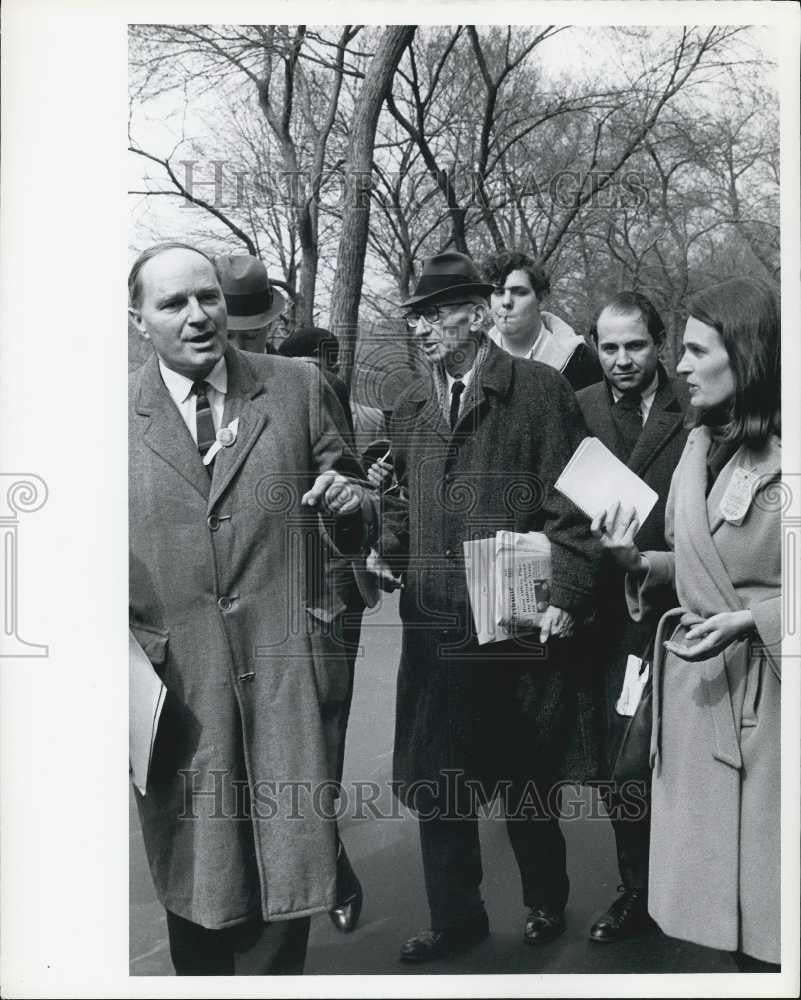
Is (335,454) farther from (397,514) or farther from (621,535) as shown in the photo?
(621,535)

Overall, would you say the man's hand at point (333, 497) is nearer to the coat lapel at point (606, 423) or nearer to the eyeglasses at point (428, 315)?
the eyeglasses at point (428, 315)

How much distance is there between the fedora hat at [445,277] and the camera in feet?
13.4

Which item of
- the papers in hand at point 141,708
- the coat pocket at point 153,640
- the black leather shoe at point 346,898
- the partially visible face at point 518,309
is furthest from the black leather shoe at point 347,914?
the partially visible face at point 518,309

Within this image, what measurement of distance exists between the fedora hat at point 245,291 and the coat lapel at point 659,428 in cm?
135

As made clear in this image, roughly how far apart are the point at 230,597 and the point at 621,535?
53.0 inches

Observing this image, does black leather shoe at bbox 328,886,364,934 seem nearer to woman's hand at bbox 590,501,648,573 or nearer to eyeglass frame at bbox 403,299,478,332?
woman's hand at bbox 590,501,648,573

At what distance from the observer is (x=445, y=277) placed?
409 centimetres

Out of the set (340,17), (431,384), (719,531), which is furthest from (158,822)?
(340,17)

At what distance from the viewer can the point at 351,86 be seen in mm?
4133

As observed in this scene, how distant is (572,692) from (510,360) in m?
1.16

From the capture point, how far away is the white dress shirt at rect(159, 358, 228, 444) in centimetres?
404

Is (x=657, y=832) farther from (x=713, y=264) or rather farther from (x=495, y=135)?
(x=495, y=135)

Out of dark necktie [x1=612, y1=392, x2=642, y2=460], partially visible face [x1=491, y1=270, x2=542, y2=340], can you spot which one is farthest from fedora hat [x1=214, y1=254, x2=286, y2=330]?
dark necktie [x1=612, y1=392, x2=642, y2=460]

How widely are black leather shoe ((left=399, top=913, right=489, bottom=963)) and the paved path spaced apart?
30 mm
